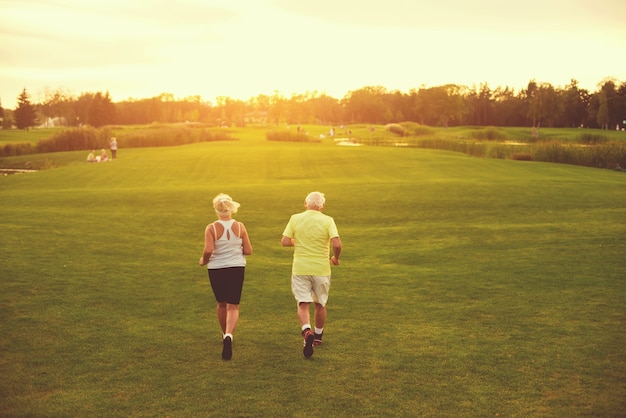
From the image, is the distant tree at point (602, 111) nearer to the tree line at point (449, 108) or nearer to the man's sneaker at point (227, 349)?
the tree line at point (449, 108)

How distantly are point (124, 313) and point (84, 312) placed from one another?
28.4 inches

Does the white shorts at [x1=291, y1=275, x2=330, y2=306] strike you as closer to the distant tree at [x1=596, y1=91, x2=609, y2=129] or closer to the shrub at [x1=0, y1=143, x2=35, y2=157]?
the shrub at [x1=0, y1=143, x2=35, y2=157]

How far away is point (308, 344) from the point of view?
8758 millimetres

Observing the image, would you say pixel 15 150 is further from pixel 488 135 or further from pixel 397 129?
pixel 397 129

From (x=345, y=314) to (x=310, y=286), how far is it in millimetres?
2562

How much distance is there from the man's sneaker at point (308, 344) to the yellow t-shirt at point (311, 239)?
89 cm

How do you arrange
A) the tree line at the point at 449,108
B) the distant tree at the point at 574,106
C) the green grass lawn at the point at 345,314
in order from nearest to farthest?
the green grass lawn at the point at 345,314 → the tree line at the point at 449,108 → the distant tree at the point at 574,106

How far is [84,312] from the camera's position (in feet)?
36.5

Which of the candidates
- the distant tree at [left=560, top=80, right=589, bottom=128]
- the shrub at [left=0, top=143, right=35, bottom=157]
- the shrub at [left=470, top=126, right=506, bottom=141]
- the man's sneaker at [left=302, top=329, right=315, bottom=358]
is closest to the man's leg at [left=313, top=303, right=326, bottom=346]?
the man's sneaker at [left=302, top=329, right=315, bottom=358]

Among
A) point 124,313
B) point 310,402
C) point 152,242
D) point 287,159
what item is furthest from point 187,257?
point 287,159

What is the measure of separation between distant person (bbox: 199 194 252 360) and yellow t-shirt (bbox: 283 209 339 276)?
0.79 metres

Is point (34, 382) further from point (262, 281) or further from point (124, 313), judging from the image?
point (262, 281)

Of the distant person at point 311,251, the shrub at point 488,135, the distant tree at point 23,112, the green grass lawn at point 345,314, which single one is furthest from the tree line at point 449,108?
the distant person at point 311,251

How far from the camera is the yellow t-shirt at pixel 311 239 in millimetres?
9016
